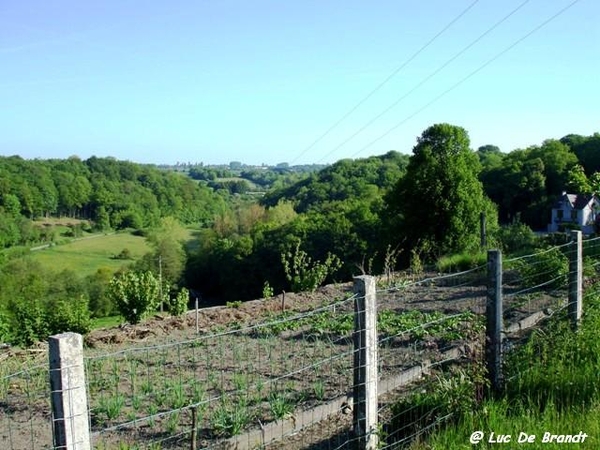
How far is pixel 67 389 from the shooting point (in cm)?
240

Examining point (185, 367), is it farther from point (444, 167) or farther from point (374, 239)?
point (374, 239)

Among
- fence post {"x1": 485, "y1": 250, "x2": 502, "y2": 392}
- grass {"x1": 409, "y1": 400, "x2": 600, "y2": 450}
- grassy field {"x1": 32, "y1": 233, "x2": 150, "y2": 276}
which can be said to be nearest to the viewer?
grass {"x1": 409, "y1": 400, "x2": 600, "y2": 450}

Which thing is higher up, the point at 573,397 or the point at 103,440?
the point at 573,397

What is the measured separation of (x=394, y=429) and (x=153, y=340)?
544 centimetres

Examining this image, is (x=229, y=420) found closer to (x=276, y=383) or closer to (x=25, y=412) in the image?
(x=276, y=383)

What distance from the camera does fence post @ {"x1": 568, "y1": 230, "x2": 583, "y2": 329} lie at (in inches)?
219

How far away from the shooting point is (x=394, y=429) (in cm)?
423

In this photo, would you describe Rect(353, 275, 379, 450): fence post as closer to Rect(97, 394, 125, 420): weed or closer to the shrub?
Rect(97, 394, 125, 420): weed

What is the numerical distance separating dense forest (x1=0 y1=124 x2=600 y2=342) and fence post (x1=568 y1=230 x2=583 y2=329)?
13.6 ft

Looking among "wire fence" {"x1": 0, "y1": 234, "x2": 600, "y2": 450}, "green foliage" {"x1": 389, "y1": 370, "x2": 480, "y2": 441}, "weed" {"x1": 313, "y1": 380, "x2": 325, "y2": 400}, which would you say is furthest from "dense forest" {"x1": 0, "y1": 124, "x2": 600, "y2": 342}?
"green foliage" {"x1": 389, "y1": 370, "x2": 480, "y2": 441}

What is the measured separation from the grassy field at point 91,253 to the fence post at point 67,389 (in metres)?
68.5

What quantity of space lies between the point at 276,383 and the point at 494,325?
243 centimetres

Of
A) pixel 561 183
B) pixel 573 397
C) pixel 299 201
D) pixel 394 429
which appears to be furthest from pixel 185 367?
pixel 299 201

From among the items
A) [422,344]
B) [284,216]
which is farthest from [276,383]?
[284,216]
